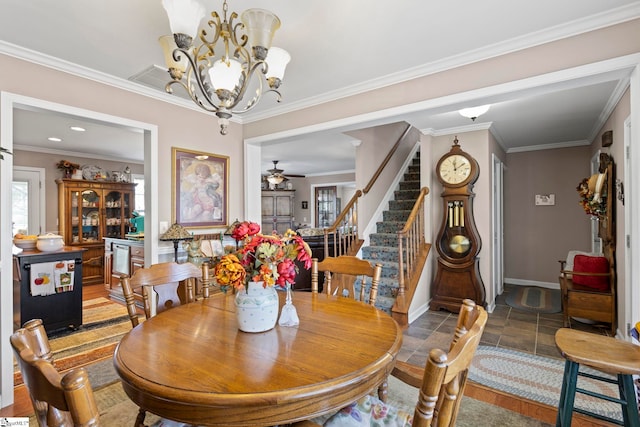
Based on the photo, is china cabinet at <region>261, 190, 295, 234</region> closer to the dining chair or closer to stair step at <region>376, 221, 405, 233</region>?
stair step at <region>376, 221, 405, 233</region>

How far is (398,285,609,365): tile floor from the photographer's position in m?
3.02

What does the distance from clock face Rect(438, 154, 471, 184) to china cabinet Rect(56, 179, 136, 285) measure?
19.9 feet

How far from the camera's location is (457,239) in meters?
4.08

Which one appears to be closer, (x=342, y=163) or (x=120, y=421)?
(x=120, y=421)

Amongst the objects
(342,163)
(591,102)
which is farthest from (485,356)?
(342,163)

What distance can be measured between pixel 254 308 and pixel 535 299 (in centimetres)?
486

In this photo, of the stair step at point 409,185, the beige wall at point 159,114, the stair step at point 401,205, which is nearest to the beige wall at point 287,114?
the beige wall at point 159,114

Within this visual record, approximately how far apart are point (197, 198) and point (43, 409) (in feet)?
9.28

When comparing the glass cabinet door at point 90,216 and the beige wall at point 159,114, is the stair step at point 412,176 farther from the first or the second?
the glass cabinet door at point 90,216

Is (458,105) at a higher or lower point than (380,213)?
higher

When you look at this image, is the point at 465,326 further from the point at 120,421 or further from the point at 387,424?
the point at 120,421

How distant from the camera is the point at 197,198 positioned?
3.49 m

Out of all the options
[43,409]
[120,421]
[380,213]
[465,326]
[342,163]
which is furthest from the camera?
[342,163]

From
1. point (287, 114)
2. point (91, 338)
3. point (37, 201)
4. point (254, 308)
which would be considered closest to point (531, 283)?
point (287, 114)
